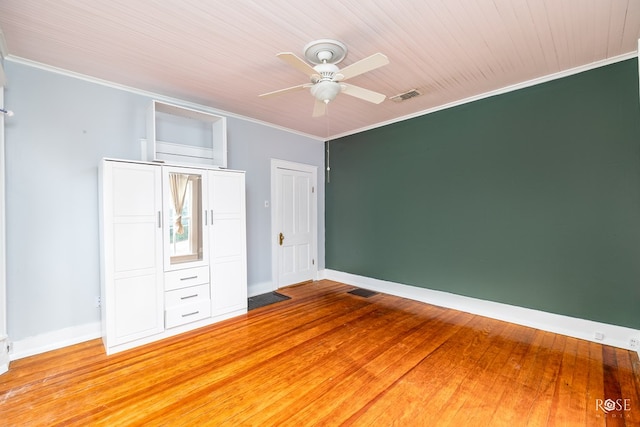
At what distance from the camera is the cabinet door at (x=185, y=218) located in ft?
9.77

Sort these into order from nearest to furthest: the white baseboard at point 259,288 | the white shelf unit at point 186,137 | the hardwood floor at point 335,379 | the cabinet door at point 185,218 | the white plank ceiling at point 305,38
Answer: the hardwood floor at point 335,379 → the white plank ceiling at point 305,38 → the cabinet door at point 185,218 → the white shelf unit at point 186,137 → the white baseboard at point 259,288

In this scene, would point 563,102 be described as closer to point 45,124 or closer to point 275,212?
point 275,212

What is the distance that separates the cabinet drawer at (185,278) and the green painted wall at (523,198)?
2654 mm

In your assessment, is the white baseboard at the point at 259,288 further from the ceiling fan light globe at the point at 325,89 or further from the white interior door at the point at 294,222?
the ceiling fan light globe at the point at 325,89

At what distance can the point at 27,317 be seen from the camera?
259 centimetres

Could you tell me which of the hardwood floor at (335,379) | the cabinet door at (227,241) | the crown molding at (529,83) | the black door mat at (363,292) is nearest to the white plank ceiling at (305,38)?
the crown molding at (529,83)

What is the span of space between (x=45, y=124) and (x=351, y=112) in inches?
135

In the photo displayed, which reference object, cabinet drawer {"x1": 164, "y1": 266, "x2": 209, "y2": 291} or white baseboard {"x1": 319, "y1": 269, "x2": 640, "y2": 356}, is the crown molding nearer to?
white baseboard {"x1": 319, "y1": 269, "x2": 640, "y2": 356}

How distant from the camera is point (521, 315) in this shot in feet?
10.4

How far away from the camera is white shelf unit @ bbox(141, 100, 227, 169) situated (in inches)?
128

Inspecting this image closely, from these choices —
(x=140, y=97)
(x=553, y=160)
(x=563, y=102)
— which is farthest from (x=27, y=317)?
Answer: (x=563, y=102)

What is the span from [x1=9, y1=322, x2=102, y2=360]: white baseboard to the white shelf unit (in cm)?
191

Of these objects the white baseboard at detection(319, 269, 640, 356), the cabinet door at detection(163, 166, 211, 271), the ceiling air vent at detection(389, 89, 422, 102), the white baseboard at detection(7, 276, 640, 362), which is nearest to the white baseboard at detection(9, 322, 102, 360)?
the white baseboard at detection(7, 276, 640, 362)

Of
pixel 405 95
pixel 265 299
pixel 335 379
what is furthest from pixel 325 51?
pixel 265 299
